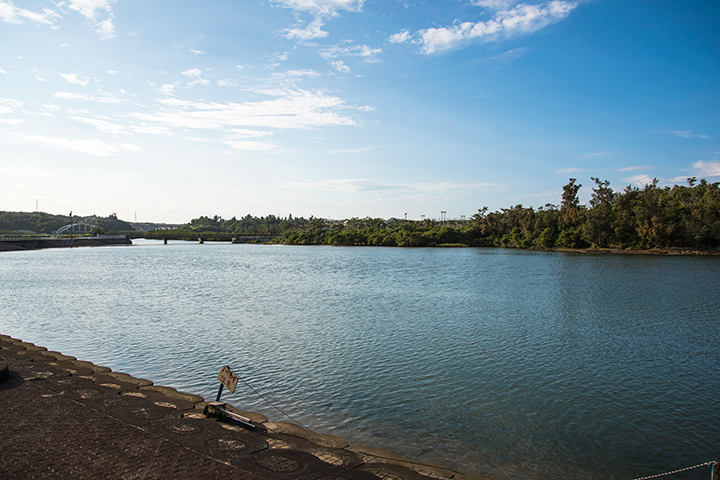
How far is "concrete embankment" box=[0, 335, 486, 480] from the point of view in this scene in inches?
292

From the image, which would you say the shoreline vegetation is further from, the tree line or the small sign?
the small sign

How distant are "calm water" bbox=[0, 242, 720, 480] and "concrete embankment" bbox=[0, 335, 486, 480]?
6.53 feet


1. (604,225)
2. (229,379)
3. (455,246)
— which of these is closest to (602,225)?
(604,225)

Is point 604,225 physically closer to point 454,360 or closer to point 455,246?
point 455,246

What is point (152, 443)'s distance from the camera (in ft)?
27.6

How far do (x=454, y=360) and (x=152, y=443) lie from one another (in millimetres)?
12521

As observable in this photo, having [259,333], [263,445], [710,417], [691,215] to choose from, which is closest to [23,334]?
[259,333]

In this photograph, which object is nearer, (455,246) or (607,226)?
(607,226)

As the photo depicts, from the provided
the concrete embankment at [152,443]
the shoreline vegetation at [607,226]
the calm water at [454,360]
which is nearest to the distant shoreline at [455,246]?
the shoreline vegetation at [607,226]

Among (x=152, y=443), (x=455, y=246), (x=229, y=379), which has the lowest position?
(x=152, y=443)

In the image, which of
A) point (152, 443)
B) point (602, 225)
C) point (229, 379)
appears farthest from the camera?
point (602, 225)

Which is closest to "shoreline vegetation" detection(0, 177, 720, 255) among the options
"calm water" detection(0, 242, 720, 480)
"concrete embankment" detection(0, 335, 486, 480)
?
"calm water" detection(0, 242, 720, 480)

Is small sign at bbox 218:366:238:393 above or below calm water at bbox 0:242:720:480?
above

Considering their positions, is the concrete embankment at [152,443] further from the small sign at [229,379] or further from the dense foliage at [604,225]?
the dense foliage at [604,225]
